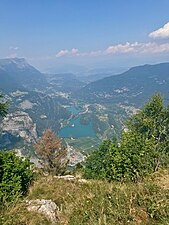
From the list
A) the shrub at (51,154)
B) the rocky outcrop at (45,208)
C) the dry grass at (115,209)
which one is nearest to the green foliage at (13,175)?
the rocky outcrop at (45,208)

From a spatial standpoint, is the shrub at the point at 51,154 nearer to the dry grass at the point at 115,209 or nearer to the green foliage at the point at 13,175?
the green foliage at the point at 13,175

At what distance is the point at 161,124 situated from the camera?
1499 inches

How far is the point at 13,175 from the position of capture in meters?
12.6

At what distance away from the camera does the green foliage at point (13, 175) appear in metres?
11.2

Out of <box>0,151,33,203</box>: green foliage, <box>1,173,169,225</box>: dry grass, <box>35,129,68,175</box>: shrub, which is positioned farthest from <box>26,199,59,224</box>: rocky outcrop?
<box>35,129,68,175</box>: shrub

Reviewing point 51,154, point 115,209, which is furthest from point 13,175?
point 51,154

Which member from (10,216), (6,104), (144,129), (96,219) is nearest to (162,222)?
(96,219)

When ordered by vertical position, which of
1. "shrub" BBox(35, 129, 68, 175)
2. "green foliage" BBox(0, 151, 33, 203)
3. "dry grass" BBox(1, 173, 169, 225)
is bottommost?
"shrub" BBox(35, 129, 68, 175)

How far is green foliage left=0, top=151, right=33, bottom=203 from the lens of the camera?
11.2 m

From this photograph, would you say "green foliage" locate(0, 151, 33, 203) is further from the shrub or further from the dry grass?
the shrub

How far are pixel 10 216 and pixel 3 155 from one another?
28.3 feet

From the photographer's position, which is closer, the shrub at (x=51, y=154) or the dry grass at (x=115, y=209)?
the dry grass at (x=115, y=209)

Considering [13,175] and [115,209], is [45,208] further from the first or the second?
[13,175]

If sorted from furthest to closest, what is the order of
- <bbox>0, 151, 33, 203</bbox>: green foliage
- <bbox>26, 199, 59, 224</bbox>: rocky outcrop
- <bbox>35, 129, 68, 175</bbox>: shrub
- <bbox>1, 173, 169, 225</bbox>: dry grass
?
<bbox>35, 129, 68, 175</bbox>: shrub
<bbox>0, 151, 33, 203</bbox>: green foliage
<bbox>26, 199, 59, 224</bbox>: rocky outcrop
<bbox>1, 173, 169, 225</bbox>: dry grass
